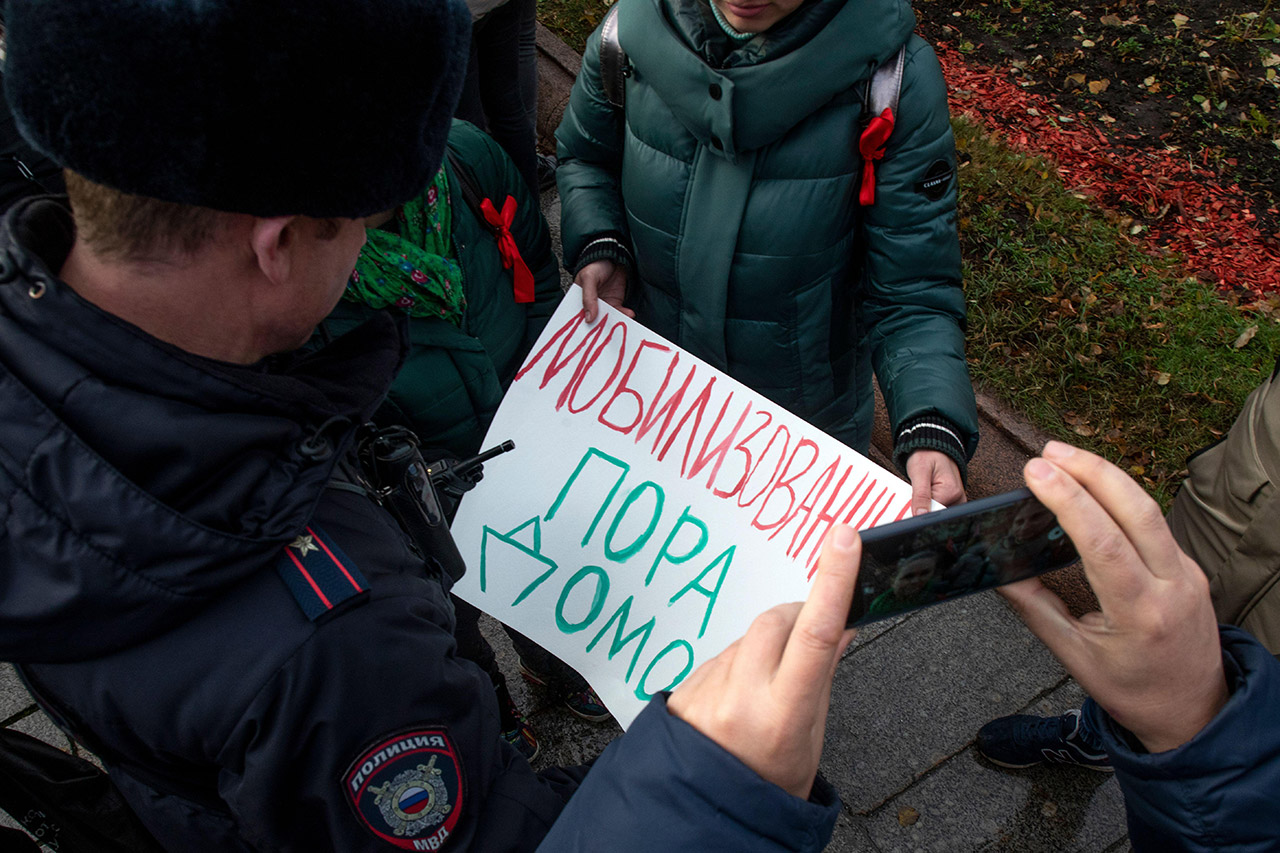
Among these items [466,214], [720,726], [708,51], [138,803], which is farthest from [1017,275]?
[138,803]

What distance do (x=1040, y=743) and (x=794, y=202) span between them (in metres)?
1.74

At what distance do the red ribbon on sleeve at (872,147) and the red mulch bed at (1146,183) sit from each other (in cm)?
310

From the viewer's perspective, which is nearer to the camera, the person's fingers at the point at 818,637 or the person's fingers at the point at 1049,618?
the person's fingers at the point at 818,637

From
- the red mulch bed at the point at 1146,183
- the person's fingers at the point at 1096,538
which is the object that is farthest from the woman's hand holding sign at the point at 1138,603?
the red mulch bed at the point at 1146,183

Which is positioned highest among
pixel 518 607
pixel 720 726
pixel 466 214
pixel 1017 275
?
pixel 466 214

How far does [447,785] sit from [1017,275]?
11.5ft

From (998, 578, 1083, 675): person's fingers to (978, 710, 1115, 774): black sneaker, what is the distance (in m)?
1.43

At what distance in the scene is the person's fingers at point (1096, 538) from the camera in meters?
0.92

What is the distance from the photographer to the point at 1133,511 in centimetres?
93

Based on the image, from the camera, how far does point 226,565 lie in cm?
97

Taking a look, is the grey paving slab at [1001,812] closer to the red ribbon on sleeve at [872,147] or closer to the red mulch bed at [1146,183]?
the red ribbon on sleeve at [872,147]

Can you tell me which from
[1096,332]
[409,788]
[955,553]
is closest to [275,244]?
[409,788]

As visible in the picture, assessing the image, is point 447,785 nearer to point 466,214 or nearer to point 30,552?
point 30,552

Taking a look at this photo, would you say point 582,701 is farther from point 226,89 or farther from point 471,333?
point 226,89
